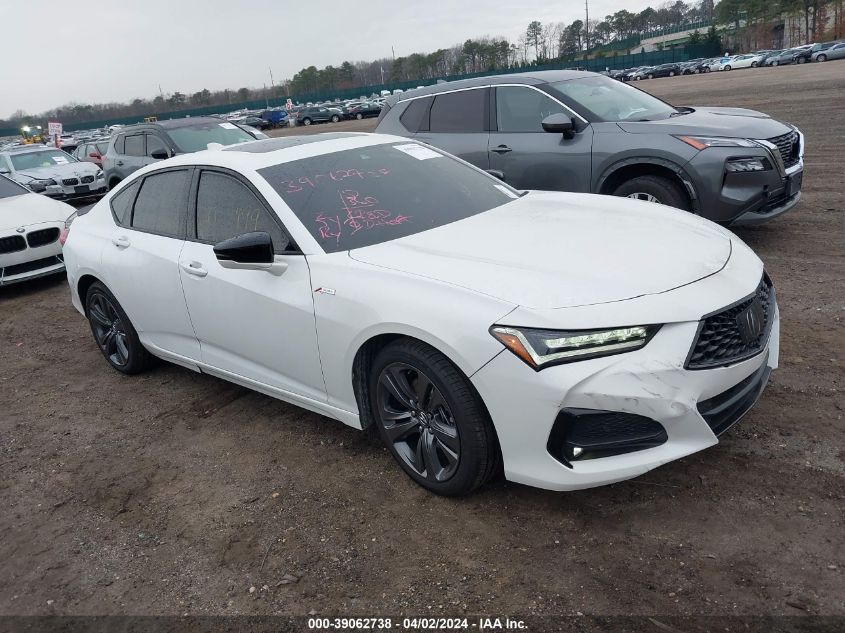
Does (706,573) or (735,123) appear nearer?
(706,573)

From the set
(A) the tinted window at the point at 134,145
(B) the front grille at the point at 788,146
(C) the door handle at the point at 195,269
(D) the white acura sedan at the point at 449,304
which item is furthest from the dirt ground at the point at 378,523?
(A) the tinted window at the point at 134,145

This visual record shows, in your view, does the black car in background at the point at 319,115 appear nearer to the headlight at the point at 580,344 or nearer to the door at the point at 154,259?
the door at the point at 154,259

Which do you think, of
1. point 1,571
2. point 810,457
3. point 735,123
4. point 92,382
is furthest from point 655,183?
point 1,571

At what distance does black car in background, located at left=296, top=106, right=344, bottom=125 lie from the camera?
165ft

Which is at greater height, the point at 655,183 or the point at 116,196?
the point at 116,196

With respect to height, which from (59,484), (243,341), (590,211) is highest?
(590,211)

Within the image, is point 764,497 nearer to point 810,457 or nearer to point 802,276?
point 810,457

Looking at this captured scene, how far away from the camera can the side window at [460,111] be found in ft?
23.7

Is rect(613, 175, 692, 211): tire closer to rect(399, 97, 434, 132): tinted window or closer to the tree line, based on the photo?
rect(399, 97, 434, 132): tinted window

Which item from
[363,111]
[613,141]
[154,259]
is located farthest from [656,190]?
[363,111]

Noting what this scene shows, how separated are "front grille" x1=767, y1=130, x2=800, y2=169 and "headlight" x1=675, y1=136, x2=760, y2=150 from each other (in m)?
0.28

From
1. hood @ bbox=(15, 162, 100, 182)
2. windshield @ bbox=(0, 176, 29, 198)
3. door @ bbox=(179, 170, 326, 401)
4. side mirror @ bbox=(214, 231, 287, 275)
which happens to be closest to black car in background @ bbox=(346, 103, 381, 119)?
hood @ bbox=(15, 162, 100, 182)

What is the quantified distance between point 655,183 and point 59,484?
527cm

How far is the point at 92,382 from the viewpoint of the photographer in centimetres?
518
